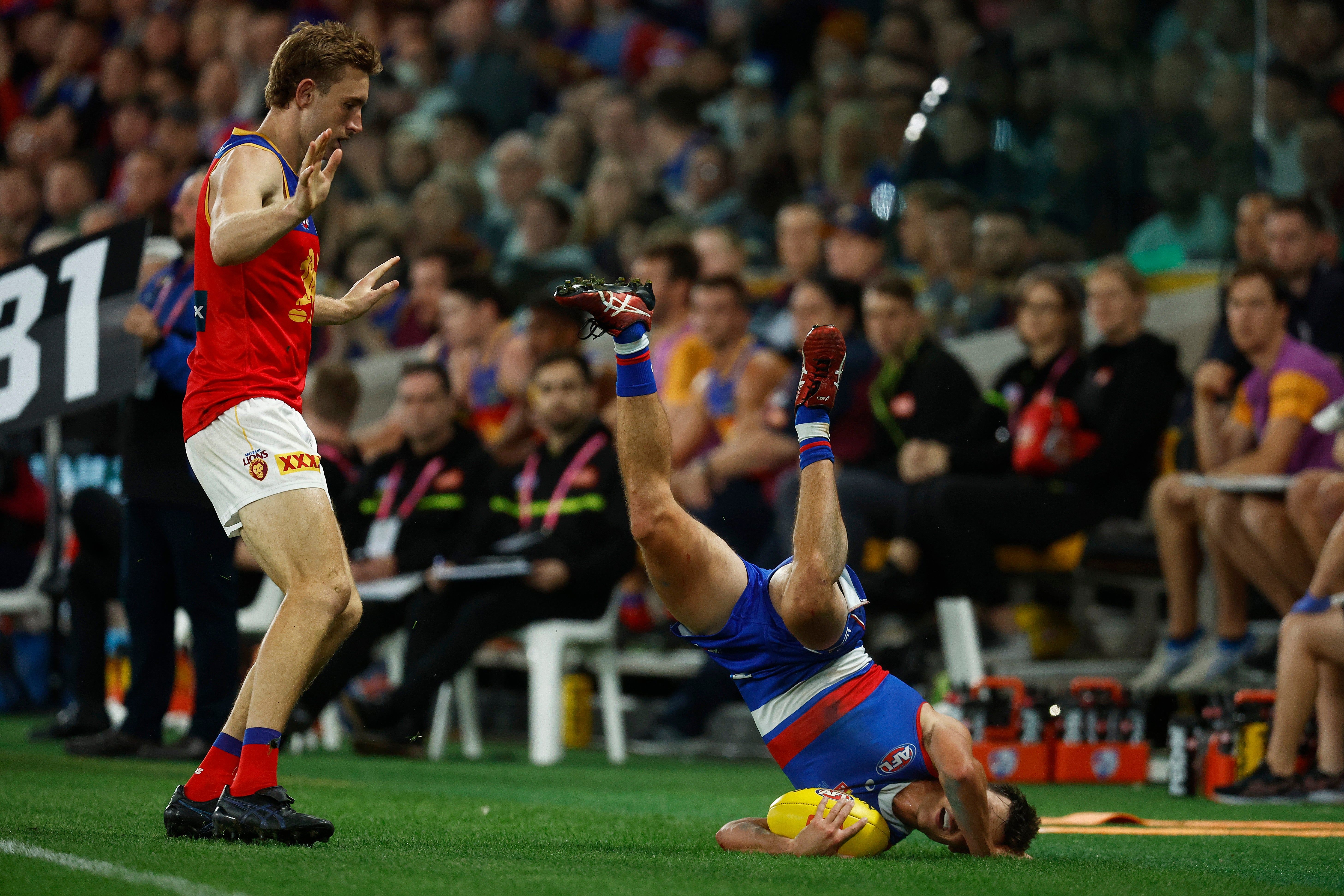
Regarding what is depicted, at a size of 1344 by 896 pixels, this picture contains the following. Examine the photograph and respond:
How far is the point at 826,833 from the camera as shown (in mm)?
4691

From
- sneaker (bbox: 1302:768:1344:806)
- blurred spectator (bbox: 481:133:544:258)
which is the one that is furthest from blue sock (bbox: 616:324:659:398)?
blurred spectator (bbox: 481:133:544:258)

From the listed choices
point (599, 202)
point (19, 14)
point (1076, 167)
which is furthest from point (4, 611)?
point (19, 14)

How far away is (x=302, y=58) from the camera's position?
15.5 ft

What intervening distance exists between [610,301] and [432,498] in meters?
4.87

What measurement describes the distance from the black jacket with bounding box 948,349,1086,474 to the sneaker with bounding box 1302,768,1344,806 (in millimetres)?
2751

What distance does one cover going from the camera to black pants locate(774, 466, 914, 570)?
8.87m

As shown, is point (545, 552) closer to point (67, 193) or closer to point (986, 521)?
point (986, 521)

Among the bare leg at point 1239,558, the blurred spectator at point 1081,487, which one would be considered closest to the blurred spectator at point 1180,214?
the blurred spectator at point 1081,487

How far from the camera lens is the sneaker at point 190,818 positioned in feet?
14.9

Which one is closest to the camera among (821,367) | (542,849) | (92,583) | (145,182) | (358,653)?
(542,849)

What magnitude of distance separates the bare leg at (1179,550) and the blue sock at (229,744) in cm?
526

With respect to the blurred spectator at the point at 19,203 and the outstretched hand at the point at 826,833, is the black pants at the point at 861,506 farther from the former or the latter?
the blurred spectator at the point at 19,203

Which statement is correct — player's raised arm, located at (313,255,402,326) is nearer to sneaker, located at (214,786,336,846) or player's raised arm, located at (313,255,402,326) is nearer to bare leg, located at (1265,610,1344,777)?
sneaker, located at (214,786,336,846)

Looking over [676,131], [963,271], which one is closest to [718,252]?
[963,271]
